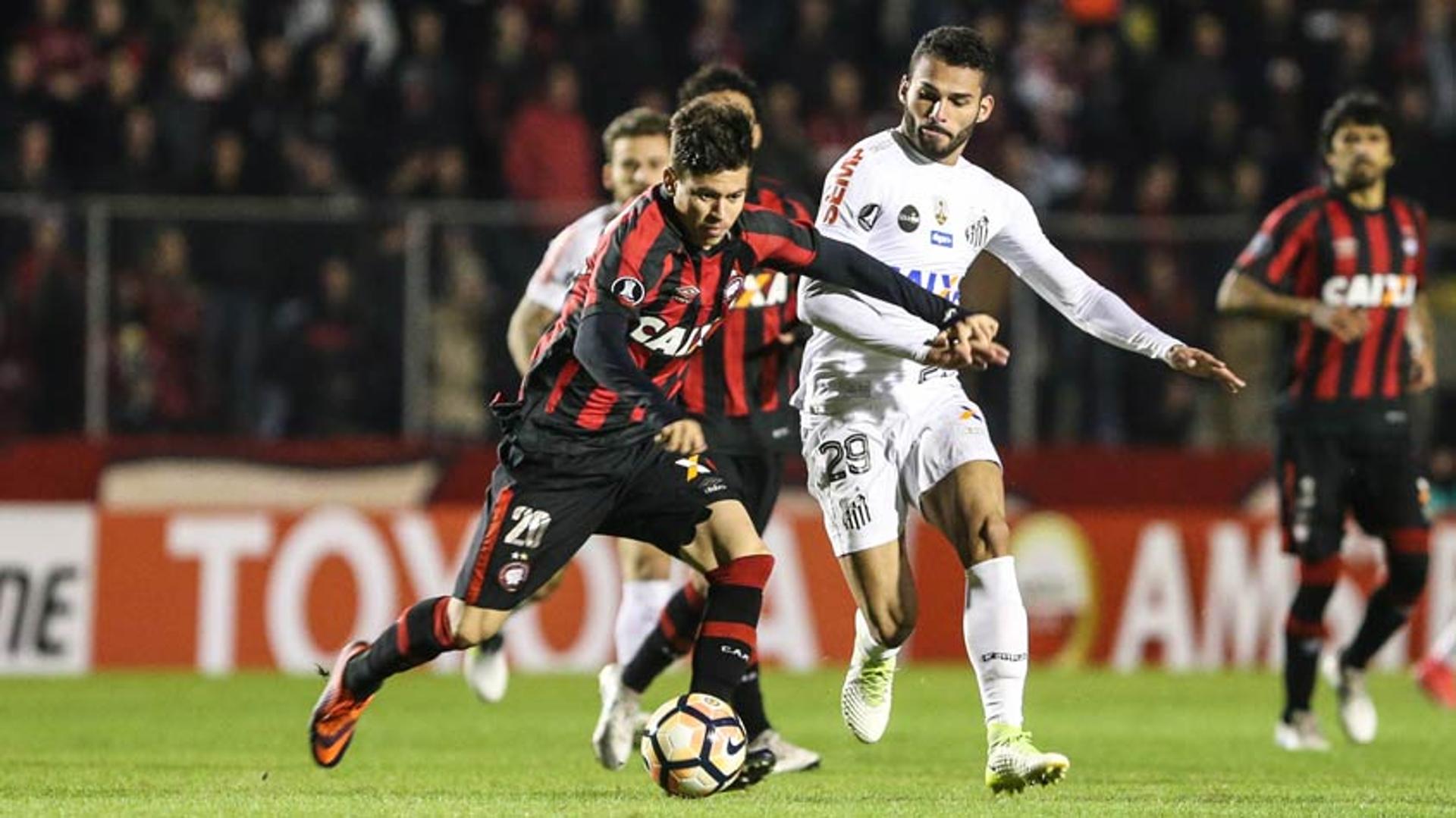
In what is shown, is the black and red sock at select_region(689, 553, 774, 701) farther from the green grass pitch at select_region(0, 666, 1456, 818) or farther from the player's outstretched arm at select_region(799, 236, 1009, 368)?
the player's outstretched arm at select_region(799, 236, 1009, 368)

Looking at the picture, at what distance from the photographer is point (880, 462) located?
8.29 metres

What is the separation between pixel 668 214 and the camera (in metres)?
7.49

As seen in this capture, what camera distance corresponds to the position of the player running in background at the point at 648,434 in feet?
24.3

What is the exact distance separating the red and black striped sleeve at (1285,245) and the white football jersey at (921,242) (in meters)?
2.58

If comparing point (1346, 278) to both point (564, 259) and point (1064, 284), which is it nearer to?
point (1064, 284)

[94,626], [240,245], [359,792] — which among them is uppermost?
[240,245]

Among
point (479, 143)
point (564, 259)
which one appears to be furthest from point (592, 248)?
point (479, 143)

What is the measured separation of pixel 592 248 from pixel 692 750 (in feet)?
8.44

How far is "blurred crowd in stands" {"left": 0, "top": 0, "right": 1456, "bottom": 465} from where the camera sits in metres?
15.0

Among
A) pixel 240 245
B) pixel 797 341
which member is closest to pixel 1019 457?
pixel 240 245

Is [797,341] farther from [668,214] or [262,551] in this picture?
[262,551]

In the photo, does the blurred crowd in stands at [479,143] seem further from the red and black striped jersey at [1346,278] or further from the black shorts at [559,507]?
the black shorts at [559,507]

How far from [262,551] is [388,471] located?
1189 mm

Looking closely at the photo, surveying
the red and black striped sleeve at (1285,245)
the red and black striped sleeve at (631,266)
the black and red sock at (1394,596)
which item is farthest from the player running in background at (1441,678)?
the red and black striped sleeve at (631,266)
